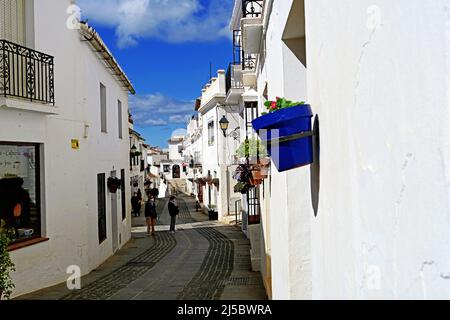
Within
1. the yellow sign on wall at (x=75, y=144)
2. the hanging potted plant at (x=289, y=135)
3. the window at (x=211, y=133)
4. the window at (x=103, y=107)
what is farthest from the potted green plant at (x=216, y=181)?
the hanging potted plant at (x=289, y=135)

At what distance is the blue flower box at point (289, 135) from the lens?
306cm

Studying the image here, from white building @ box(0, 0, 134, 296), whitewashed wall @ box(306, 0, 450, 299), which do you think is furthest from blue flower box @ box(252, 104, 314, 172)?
white building @ box(0, 0, 134, 296)

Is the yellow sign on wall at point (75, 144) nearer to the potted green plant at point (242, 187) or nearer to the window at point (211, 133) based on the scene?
the potted green plant at point (242, 187)

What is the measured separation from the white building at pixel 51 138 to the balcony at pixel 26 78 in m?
0.02

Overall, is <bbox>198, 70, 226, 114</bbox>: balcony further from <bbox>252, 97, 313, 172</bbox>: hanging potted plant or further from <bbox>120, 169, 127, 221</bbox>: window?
<bbox>252, 97, 313, 172</bbox>: hanging potted plant

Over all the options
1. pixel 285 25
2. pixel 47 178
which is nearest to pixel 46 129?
pixel 47 178

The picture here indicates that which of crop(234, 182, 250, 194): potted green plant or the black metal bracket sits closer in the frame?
the black metal bracket

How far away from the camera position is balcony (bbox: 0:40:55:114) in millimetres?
8977

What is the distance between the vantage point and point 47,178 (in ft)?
34.1

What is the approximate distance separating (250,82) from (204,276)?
473cm

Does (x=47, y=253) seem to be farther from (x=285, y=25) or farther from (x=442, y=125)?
(x=442, y=125)

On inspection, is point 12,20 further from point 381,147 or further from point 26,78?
point 381,147

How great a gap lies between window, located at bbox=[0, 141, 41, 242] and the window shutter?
2.15 m

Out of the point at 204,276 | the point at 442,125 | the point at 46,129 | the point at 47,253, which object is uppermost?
the point at 46,129
